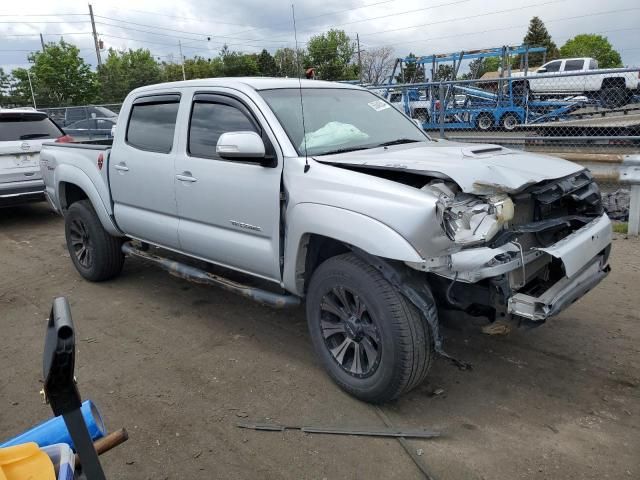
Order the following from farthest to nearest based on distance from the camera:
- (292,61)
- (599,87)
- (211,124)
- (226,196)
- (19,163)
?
1. (599,87)
2. (292,61)
3. (19,163)
4. (211,124)
5. (226,196)

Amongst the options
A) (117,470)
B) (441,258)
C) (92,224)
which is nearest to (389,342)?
(441,258)

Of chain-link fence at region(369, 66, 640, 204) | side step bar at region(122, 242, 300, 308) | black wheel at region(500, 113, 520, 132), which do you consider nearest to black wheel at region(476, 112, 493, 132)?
chain-link fence at region(369, 66, 640, 204)

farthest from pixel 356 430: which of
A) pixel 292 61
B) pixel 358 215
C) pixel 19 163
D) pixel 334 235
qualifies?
pixel 292 61

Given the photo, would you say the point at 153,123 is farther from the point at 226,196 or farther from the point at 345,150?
the point at 345,150

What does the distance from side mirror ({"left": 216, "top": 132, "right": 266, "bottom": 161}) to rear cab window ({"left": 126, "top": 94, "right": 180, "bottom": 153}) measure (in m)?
1.11

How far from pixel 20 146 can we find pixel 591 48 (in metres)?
85.0

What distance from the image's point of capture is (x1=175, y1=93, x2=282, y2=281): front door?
3.60 meters

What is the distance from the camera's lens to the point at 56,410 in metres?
1.31

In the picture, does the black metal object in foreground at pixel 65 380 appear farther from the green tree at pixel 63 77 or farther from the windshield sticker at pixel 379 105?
the green tree at pixel 63 77

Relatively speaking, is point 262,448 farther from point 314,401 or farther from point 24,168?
point 24,168

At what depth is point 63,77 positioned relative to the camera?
35000mm

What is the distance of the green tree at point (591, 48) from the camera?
74000 millimetres

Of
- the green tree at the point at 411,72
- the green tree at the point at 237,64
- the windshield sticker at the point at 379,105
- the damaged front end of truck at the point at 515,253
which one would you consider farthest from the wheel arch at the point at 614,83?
the green tree at the point at 237,64

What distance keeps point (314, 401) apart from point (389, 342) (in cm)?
72
